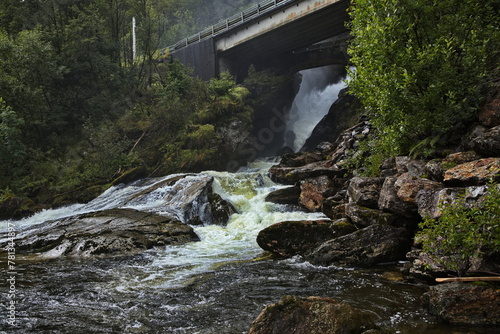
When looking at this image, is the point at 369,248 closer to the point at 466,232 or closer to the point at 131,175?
the point at 466,232

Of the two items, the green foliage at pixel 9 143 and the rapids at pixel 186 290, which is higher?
the green foliage at pixel 9 143

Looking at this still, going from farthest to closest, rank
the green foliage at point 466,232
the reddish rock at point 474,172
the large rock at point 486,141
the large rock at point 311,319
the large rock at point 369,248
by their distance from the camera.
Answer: the large rock at point 369,248, the large rock at point 486,141, the reddish rock at point 474,172, the green foliage at point 466,232, the large rock at point 311,319

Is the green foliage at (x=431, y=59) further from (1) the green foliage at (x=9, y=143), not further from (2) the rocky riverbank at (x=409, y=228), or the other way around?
(1) the green foliage at (x=9, y=143)

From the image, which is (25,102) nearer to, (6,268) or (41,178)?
(41,178)

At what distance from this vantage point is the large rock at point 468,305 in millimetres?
4609

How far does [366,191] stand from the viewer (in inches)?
373

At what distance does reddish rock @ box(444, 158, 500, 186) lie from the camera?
6129mm

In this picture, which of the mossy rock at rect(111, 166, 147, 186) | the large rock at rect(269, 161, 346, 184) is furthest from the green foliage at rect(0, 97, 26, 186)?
the large rock at rect(269, 161, 346, 184)

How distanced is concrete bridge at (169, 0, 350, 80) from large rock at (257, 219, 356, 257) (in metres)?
18.3

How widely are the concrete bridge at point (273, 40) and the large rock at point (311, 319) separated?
22.2m

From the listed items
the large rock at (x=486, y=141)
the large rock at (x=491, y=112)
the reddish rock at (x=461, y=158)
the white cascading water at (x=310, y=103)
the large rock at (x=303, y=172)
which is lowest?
the large rock at (x=303, y=172)

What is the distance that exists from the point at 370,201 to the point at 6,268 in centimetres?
1029

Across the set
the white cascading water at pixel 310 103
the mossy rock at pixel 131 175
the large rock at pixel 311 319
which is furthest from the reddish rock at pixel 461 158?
the white cascading water at pixel 310 103

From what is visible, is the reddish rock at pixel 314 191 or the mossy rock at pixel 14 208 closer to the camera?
the reddish rock at pixel 314 191
